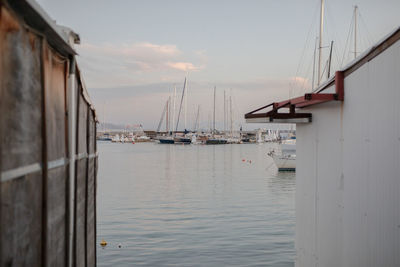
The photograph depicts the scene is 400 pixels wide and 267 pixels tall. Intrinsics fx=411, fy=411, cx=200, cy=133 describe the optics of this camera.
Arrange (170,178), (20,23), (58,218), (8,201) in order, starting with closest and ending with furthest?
(8,201) → (20,23) → (58,218) → (170,178)

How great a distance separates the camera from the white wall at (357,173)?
4902mm

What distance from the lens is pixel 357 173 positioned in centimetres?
582

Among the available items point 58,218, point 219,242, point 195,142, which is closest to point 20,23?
point 58,218

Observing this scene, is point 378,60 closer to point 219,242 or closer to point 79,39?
point 79,39

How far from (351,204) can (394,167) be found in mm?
1362

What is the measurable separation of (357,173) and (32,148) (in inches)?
171

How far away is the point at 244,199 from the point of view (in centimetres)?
2897

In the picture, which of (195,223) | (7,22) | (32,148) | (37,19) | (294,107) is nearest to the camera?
(7,22)

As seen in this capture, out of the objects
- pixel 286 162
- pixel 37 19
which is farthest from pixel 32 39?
pixel 286 162

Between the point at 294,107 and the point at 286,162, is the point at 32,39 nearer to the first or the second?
the point at 294,107

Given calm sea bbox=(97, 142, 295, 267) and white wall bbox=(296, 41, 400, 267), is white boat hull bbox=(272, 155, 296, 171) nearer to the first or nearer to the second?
calm sea bbox=(97, 142, 295, 267)

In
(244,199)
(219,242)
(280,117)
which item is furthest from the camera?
(244,199)

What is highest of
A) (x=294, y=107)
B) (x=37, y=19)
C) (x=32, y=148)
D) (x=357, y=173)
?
(x=37, y=19)

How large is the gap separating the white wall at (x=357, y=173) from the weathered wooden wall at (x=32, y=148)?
12.6 ft
